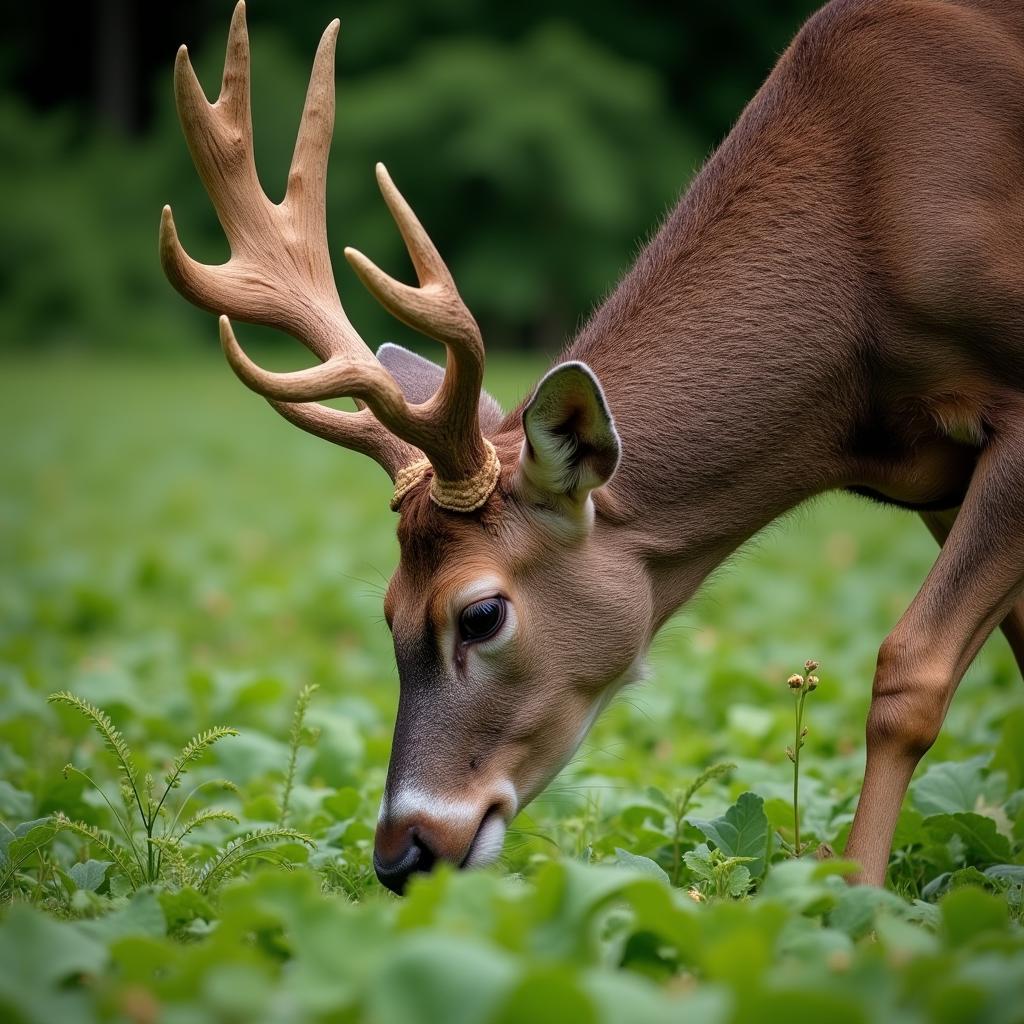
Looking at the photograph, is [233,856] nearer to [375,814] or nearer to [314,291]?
[375,814]

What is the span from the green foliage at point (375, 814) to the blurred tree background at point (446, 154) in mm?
16954

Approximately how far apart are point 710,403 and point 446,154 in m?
24.9

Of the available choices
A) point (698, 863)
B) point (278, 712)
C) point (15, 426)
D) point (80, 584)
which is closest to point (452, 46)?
point (15, 426)

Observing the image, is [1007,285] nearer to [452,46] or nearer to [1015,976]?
[1015,976]

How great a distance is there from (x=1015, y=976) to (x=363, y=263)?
1.95 meters

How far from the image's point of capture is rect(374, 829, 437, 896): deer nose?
3189 millimetres

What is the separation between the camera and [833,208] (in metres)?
3.66

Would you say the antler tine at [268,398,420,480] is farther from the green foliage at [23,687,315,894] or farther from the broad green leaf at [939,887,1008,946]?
the broad green leaf at [939,887,1008,946]

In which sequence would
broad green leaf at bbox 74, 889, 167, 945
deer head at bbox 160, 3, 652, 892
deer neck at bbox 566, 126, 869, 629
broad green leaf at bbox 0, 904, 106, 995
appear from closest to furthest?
broad green leaf at bbox 0, 904, 106, 995 → broad green leaf at bbox 74, 889, 167, 945 → deer head at bbox 160, 3, 652, 892 → deer neck at bbox 566, 126, 869, 629

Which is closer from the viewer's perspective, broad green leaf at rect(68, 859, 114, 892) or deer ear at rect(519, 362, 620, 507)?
broad green leaf at rect(68, 859, 114, 892)

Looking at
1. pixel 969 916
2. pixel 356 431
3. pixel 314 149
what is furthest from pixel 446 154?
pixel 969 916

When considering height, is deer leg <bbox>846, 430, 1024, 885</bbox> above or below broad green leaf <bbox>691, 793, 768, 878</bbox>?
above

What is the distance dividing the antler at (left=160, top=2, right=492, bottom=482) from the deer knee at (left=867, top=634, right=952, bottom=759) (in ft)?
3.57

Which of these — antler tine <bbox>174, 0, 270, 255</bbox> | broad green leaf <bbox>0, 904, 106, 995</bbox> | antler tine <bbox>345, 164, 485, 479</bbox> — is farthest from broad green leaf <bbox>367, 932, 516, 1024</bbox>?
antler tine <bbox>174, 0, 270, 255</bbox>
